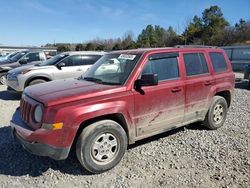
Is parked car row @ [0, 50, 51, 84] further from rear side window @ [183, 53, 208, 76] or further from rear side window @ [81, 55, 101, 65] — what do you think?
rear side window @ [183, 53, 208, 76]

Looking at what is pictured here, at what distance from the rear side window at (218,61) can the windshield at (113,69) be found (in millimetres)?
2046

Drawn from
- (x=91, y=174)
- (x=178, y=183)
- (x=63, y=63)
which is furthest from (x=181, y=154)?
(x=63, y=63)

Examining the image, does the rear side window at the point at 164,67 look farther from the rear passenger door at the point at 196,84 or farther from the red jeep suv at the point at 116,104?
the rear passenger door at the point at 196,84

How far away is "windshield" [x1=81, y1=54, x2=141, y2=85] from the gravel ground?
133cm

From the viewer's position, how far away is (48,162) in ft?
14.4

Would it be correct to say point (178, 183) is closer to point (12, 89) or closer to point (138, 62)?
point (138, 62)

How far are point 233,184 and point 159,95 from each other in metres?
1.76

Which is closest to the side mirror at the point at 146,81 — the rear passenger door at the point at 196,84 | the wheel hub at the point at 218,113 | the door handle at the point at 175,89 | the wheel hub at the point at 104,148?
the door handle at the point at 175,89

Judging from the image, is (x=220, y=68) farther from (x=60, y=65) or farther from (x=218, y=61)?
(x=60, y=65)

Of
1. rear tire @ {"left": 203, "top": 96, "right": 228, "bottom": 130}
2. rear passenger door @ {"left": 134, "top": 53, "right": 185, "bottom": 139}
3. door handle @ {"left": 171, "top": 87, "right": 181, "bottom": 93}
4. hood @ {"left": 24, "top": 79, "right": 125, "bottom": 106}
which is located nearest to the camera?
hood @ {"left": 24, "top": 79, "right": 125, "bottom": 106}

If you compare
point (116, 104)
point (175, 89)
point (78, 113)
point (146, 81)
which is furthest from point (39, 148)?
point (175, 89)

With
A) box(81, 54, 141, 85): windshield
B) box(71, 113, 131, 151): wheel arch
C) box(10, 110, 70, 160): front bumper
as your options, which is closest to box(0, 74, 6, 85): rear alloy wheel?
box(81, 54, 141, 85): windshield

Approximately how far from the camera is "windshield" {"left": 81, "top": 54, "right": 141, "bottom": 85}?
4.47m

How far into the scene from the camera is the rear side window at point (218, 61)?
5801 mm
